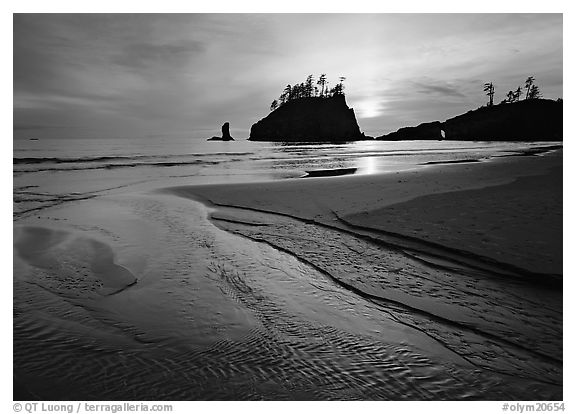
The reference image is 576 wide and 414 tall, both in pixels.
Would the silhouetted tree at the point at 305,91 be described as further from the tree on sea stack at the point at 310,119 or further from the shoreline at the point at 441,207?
the shoreline at the point at 441,207

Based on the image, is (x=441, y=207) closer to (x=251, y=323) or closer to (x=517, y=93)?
(x=251, y=323)

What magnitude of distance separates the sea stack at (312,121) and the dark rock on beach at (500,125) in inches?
873

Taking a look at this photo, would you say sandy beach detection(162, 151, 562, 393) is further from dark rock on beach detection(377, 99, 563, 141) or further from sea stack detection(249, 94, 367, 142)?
sea stack detection(249, 94, 367, 142)

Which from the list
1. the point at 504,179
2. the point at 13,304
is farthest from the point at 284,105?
the point at 13,304

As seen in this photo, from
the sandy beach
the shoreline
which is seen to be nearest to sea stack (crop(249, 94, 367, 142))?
the shoreline

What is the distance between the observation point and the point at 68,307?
3365mm

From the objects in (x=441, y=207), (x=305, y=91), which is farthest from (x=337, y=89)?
(x=441, y=207)

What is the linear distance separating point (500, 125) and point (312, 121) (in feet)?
164

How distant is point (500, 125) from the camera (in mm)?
85688

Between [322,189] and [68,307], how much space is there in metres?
7.76

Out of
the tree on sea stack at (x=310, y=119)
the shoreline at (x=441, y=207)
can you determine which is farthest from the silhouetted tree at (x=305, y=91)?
the shoreline at (x=441, y=207)

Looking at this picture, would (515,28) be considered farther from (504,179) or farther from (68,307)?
(504,179)

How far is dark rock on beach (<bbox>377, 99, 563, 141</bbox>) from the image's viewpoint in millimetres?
76500

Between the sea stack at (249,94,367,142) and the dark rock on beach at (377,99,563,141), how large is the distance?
22175mm
